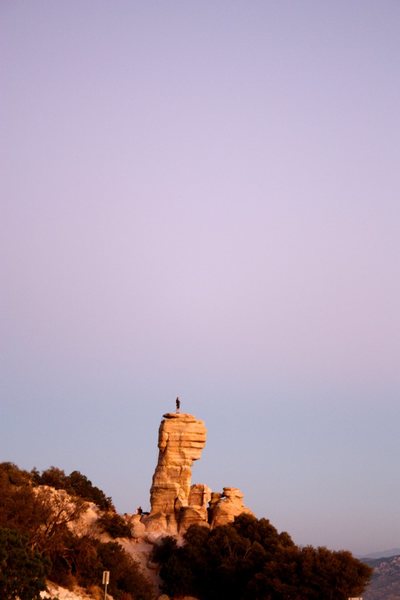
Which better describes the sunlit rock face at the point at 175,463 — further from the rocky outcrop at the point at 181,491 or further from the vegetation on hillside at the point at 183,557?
the vegetation on hillside at the point at 183,557

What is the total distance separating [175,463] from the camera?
51.7 metres

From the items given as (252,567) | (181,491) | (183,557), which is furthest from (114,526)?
(252,567)

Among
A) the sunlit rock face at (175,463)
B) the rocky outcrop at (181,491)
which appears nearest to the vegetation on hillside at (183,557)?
the rocky outcrop at (181,491)

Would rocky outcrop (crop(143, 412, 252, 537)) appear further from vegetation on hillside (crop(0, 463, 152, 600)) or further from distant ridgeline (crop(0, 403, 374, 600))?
vegetation on hillside (crop(0, 463, 152, 600))

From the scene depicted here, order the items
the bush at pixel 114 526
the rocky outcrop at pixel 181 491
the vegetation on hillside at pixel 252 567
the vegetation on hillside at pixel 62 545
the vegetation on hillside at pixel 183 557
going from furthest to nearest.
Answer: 1. the rocky outcrop at pixel 181 491
2. the bush at pixel 114 526
3. the vegetation on hillside at pixel 252 567
4. the vegetation on hillside at pixel 183 557
5. the vegetation on hillside at pixel 62 545

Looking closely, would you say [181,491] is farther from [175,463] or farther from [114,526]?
[114,526]

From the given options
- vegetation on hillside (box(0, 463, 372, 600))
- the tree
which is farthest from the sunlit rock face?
the tree

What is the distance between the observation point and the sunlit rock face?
50.8 m

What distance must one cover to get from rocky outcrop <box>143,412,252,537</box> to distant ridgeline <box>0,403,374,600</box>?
0.06m

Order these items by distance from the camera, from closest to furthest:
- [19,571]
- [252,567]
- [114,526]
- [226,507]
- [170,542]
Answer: [19,571] < [252,567] < [170,542] < [114,526] < [226,507]

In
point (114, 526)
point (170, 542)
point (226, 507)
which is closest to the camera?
point (170, 542)

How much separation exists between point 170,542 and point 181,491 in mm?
4820

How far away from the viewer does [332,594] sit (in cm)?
4028

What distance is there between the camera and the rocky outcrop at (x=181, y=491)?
164 ft
